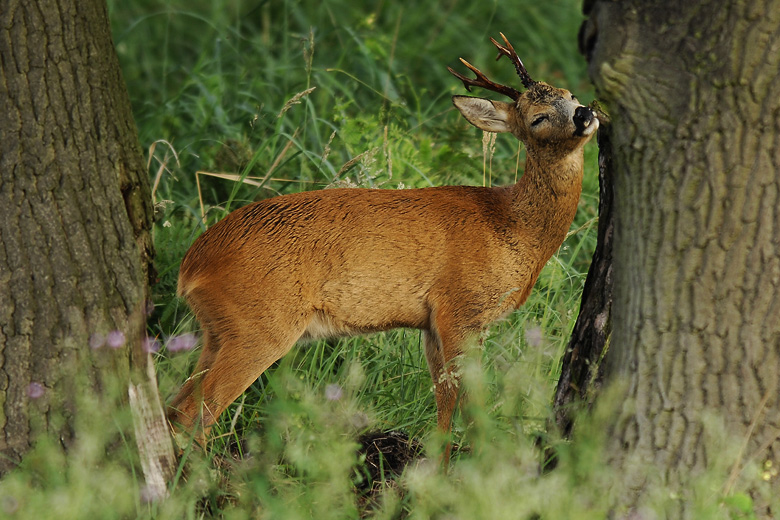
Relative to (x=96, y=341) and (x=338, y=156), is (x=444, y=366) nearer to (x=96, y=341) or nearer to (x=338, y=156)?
(x=96, y=341)

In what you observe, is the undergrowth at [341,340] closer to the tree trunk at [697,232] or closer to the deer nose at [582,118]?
the tree trunk at [697,232]

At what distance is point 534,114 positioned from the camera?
4.30 meters

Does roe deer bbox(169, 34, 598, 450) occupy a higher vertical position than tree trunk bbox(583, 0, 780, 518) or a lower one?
lower

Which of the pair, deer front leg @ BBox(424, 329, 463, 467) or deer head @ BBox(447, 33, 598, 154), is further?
deer head @ BBox(447, 33, 598, 154)

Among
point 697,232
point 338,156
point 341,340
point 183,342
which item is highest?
point 697,232

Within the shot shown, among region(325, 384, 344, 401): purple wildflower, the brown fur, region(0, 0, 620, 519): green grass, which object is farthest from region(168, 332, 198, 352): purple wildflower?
region(325, 384, 344, 401): purple wildflower

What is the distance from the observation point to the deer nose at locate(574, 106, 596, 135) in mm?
4000

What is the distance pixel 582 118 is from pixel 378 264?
3.24ft

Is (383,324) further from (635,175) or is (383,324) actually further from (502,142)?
(502,142)

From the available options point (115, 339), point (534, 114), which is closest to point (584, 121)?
point (534, 114)

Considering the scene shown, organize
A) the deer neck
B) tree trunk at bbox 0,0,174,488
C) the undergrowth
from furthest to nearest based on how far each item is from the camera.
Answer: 1. the deer neck
2. tree trunk at bbox 0,0,174,488
3. the undergrowth

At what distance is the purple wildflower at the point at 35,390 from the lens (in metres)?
3.13

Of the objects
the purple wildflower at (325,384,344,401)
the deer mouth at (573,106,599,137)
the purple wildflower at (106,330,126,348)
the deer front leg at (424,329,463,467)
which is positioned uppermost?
the deer mouth at (573,106,599,137)

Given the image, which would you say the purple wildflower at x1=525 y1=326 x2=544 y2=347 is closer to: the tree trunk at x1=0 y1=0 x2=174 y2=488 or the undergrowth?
the undergrowth
